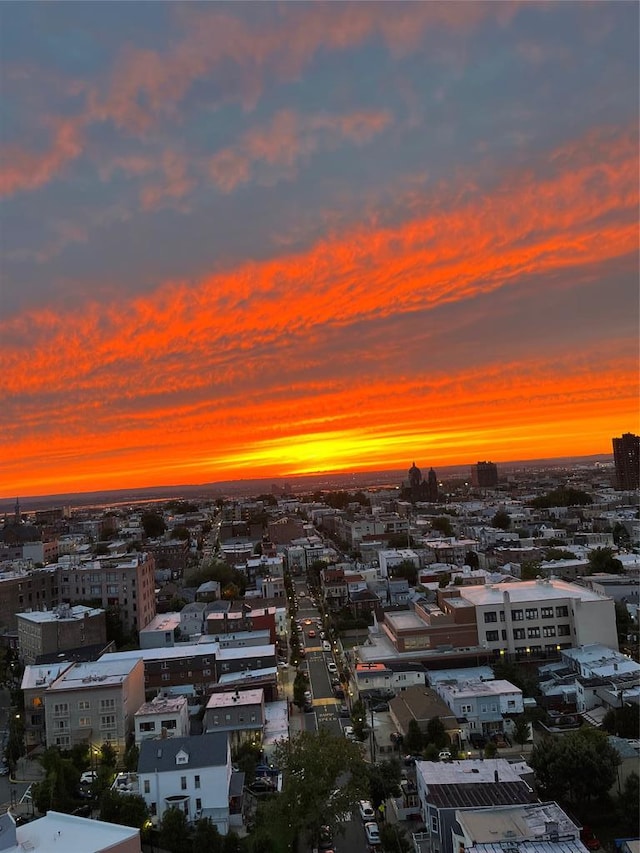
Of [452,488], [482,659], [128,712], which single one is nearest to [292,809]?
[128,712]

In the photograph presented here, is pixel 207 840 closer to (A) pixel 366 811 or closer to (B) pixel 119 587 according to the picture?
(A) pixel 366 811

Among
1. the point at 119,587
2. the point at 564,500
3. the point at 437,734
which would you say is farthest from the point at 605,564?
the point at 564,500

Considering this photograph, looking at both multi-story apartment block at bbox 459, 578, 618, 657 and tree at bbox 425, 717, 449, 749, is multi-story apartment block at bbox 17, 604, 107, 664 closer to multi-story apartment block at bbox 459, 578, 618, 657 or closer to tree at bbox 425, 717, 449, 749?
tree at bbox 425, 717, 449, 749

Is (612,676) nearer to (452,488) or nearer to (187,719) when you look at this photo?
(187,719)

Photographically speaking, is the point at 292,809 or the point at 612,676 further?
the point at 612,676

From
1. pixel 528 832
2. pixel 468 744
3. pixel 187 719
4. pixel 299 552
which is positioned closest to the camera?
pixel 528 832

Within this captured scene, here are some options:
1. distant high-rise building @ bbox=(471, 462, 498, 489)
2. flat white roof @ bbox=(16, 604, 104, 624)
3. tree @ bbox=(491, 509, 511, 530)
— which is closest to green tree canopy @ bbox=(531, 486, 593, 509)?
tree @ bbox=(491, 509, 511, 530)
